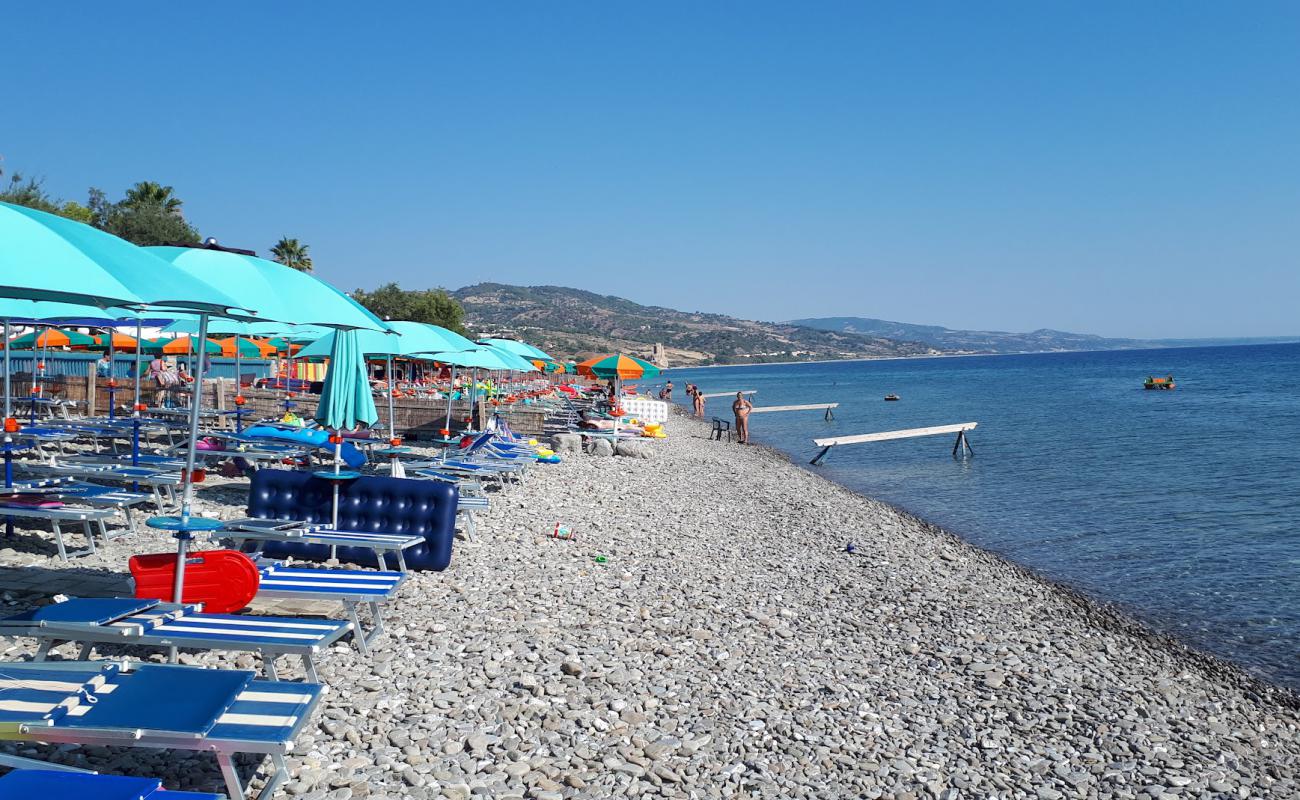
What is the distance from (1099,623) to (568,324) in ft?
616

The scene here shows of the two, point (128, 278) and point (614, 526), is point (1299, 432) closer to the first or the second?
point (614, 526)

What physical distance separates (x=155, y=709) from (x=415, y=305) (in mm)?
66073

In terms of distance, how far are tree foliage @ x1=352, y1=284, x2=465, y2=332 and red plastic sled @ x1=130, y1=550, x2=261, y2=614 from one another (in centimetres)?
6024

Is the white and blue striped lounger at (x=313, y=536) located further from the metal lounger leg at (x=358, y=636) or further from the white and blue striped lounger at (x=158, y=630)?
the white and blue striped lounger at (x=158, y=630)

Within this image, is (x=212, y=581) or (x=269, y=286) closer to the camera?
(x=212, y=581)

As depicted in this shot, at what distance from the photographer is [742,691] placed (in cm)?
568

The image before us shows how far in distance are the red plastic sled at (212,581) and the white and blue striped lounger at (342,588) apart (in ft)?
0.51

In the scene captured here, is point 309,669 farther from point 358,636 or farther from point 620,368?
point 620,368

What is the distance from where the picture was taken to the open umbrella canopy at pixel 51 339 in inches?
696

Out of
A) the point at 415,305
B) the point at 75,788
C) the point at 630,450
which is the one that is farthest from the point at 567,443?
the point at 415,305

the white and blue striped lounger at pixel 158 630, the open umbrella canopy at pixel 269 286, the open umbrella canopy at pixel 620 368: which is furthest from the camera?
the open umbrella canopy at pixel 620 368

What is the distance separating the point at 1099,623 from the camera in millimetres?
9148

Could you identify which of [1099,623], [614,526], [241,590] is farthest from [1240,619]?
[241,590]

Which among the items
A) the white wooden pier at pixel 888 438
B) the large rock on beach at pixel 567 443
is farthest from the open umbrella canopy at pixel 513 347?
the white wooden pier at pixel 888 438
